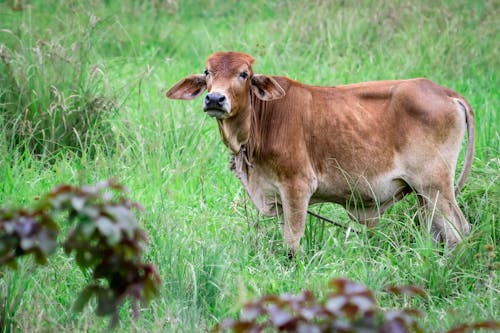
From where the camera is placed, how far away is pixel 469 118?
5.40 meters

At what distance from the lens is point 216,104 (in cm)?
486

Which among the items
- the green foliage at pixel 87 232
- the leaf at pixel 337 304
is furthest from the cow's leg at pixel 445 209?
the leaf at pixel 337 304

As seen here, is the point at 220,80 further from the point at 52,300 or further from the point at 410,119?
the point at 52,300

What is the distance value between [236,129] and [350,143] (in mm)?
697

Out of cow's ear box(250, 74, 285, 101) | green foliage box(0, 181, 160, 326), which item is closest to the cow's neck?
cow's ear box(250, 74, 285, 101)

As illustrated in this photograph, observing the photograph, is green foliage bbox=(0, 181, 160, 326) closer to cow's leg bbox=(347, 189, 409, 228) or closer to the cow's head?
the cow's head

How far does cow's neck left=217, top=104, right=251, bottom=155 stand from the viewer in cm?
530

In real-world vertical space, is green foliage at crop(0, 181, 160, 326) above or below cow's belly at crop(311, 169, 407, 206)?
above

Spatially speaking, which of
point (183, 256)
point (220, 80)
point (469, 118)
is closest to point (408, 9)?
point (469, 118)

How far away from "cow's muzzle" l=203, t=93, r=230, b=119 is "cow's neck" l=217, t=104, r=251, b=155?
13.9 inches

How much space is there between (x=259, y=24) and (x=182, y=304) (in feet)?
18.0

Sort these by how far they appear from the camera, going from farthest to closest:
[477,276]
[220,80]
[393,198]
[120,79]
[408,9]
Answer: [408,9] < [120,79] < [393,198] < [220,80] < [477,276]

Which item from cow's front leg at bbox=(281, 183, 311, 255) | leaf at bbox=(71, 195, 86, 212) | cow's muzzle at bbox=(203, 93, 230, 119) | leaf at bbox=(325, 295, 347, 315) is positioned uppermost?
leaf at bbox=(71, 195, 86, 212)

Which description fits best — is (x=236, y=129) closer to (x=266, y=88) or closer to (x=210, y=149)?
(x=266, y=88)
